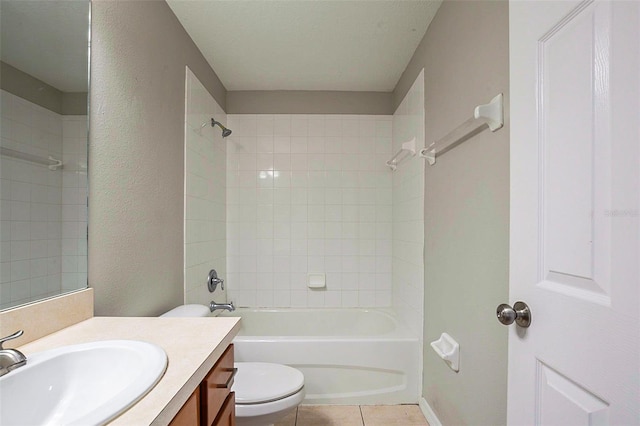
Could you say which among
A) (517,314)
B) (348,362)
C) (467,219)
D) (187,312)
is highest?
(467,219)

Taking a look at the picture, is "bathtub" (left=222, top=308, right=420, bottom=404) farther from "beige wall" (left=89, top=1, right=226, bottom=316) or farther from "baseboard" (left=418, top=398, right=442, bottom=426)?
"beige wall" (left=89, top=1, right=226, bottom=316)

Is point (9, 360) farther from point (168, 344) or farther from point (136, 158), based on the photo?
point (136, 158)

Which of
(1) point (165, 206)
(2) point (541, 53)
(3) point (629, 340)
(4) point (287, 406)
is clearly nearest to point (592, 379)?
(3) point (629, 340)

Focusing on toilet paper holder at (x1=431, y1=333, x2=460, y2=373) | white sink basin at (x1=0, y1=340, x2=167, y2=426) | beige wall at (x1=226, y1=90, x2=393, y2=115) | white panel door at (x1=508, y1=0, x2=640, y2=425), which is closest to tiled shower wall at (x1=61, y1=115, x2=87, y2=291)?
white sink basin at (x1=0, y1=340, x2=167, y2=426)

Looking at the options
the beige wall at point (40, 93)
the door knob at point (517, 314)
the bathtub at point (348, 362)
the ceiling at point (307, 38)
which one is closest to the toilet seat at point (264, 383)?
the bathtub at point (348, 362)

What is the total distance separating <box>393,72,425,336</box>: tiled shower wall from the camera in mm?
2020

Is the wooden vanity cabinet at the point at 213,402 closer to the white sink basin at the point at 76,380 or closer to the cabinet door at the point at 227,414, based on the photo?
the cabinet door at the point at 227,414

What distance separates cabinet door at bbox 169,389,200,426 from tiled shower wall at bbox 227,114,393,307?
203 cm

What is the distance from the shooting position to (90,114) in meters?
1.11

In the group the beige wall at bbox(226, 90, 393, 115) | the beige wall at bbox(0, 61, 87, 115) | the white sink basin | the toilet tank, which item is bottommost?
the toilet tank

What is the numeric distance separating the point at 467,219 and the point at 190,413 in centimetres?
124

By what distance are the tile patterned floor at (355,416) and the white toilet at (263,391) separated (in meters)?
0.44

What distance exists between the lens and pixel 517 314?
0.82 meters

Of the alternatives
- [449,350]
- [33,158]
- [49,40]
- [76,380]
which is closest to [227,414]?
[76,380]
